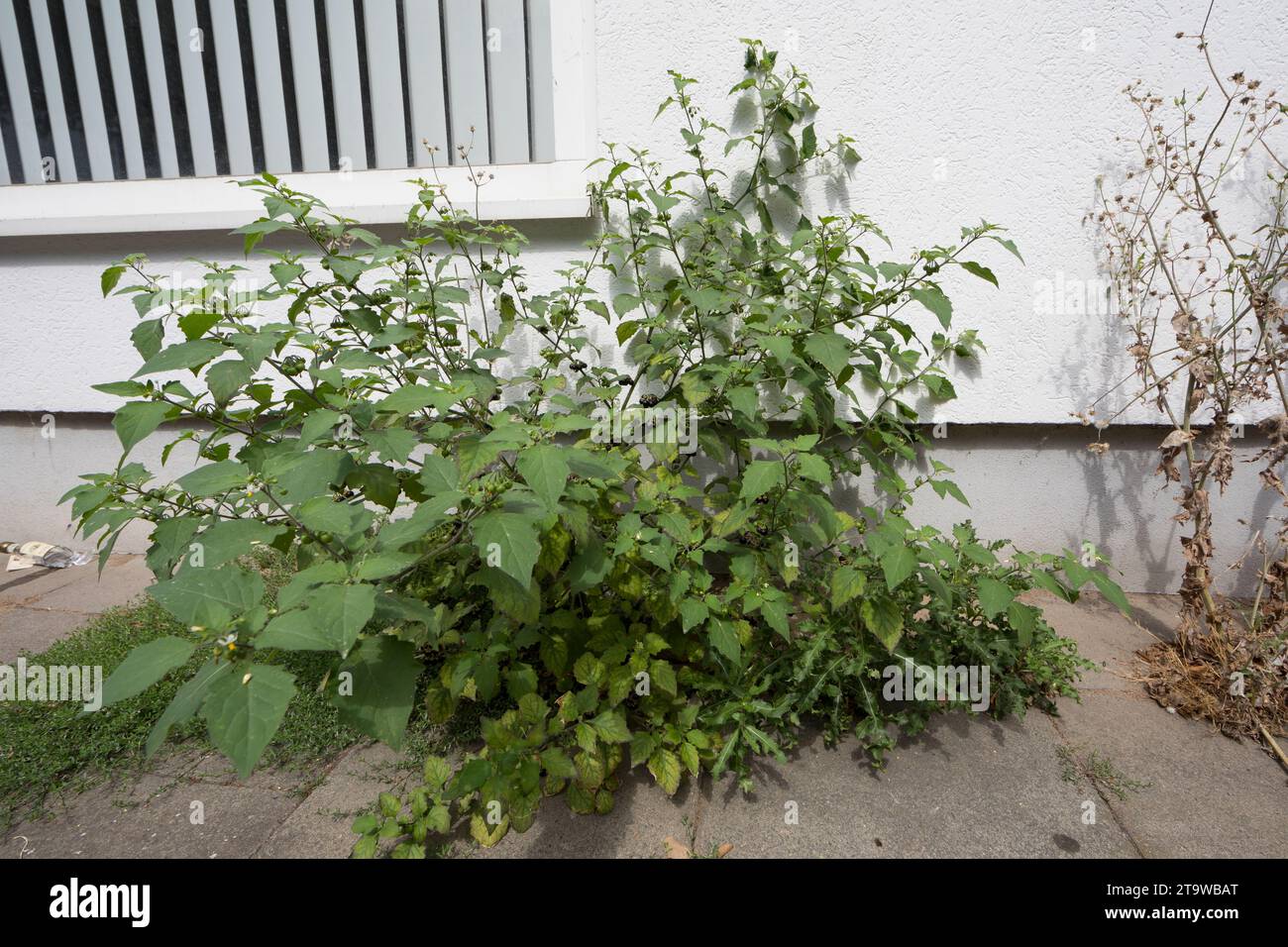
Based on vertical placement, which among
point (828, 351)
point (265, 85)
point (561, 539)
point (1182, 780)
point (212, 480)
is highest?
point (265, 85)

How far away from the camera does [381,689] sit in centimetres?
124

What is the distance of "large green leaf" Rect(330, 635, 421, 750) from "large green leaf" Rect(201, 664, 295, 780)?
0.23m

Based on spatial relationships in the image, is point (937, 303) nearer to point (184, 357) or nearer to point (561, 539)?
point (561, 539)

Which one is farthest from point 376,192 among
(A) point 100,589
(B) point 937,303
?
(B) point 937,303

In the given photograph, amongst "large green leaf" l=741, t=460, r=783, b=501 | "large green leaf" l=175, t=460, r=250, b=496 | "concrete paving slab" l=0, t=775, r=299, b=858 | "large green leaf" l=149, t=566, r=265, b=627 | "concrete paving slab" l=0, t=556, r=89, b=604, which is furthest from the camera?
"concrete paving slab" l=0, t=556, r=89, b=604

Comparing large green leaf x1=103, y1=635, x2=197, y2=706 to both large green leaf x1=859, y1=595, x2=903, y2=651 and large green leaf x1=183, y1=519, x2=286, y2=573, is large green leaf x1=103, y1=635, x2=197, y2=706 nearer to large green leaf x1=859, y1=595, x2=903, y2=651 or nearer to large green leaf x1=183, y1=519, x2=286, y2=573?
large green leaf x1=183, y1=519, x2=286, y2=573

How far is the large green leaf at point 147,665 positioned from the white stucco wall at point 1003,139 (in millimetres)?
2312

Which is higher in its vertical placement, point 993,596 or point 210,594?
point 210,594

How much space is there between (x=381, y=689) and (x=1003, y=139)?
316 centimetres

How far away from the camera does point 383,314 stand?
206 cm

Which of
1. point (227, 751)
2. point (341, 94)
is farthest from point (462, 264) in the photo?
point (227, 751)

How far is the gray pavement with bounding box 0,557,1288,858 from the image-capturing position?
5.44 feet

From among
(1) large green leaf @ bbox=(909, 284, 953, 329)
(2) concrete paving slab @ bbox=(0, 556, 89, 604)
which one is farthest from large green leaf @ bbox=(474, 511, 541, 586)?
(2) concrete paving slab @ bbox=(0, 556, 89, 604)

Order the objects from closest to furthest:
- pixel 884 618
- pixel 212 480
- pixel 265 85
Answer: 1. pixel 212 480
2. pixel 884 618
3. pixel 265 85
